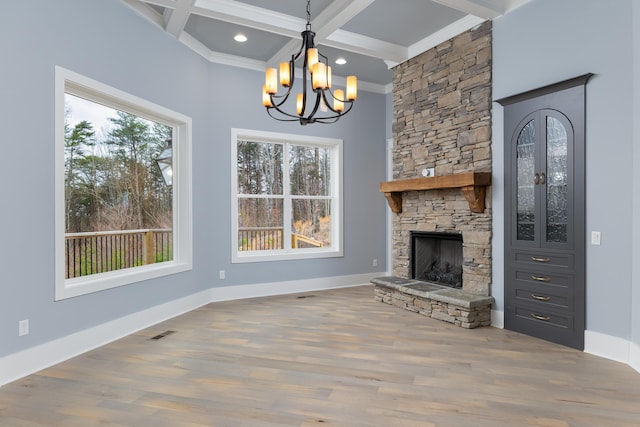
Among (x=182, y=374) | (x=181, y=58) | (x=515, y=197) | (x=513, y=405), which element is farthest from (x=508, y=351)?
(x=181, y=58)

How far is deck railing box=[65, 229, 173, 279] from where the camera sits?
3521 millimetres

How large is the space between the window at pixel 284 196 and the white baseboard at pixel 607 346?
3.60 m

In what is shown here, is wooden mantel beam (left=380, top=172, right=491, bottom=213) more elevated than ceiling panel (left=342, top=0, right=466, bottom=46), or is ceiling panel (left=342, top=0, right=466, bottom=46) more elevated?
ceiling panel (left=342, top=0, right=466, bottom=46)

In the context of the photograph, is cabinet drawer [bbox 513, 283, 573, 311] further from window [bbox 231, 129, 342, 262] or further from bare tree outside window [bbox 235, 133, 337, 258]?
bare tree outside window [bbox 235, 133, 337, 258]

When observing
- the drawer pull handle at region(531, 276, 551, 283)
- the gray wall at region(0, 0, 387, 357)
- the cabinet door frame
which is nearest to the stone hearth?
the drawer pull handle at region(531, 276, 551, 283)

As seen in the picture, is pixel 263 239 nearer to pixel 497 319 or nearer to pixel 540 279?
pixel 497 319

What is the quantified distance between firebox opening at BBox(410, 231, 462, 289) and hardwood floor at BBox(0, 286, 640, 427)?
980 millimetres

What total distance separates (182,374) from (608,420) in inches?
108

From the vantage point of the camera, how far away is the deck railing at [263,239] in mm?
5625

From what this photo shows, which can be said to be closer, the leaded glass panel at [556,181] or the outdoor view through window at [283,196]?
the leaded glass panel at [556,181]

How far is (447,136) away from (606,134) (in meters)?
1.67

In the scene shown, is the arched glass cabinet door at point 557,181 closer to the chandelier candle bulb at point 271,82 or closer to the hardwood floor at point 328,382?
the hardwood floor at point 328,382

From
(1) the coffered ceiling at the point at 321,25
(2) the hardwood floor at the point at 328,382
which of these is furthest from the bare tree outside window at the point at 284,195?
(2) the hardwood floor at the point at 328,382

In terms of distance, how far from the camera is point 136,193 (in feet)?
14.1
